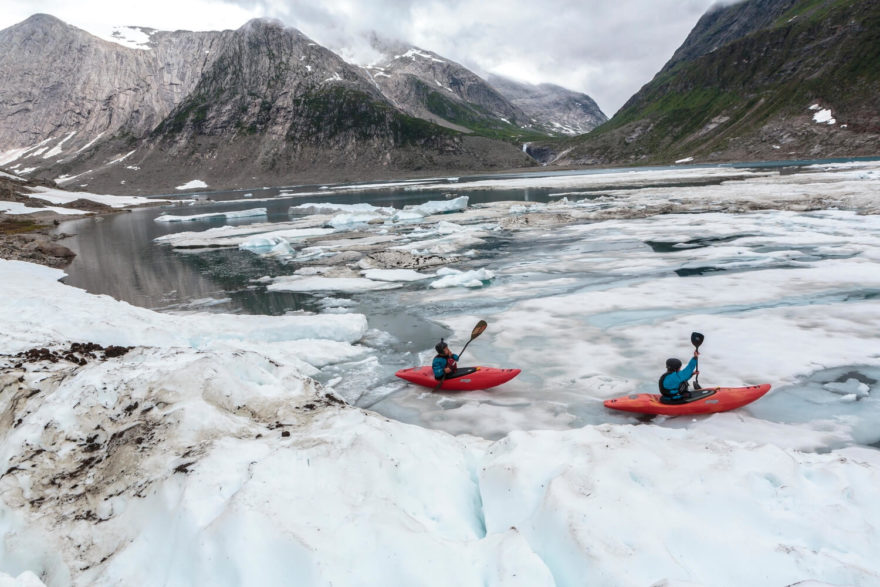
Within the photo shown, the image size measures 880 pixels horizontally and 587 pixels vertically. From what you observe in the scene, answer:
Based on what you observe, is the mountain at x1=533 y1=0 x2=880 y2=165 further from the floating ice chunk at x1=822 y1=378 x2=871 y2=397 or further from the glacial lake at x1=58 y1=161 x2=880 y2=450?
the floating ice chunk at x1=822 y1=378 x2=871 y2=397

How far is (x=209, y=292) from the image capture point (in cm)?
2248

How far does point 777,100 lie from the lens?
130 m

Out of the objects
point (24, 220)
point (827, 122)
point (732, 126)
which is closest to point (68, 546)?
point (24, 220)

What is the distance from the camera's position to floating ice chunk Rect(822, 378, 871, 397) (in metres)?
9.36

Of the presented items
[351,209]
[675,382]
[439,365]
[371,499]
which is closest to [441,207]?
[351,209]

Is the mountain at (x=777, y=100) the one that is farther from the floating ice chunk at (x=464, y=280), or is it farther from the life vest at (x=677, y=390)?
the life vest at (x=677, y=390)

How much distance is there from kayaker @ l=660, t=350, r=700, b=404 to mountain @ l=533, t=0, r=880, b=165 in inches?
4921

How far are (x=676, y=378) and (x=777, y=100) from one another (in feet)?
519

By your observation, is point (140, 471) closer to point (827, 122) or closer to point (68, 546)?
point (68, 546)

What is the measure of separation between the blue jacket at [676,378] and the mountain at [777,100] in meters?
125

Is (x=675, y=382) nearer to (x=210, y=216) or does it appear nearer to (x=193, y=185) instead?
(x=210, y=216)

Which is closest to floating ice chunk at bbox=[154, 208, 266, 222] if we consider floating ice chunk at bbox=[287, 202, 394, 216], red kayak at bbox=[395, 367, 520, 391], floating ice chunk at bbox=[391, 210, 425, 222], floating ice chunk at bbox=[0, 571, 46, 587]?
floating ice chunk at bbox=[287, 202, 394, 216]

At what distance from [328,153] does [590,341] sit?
197 metres

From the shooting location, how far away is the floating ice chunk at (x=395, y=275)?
2198 centimetres
